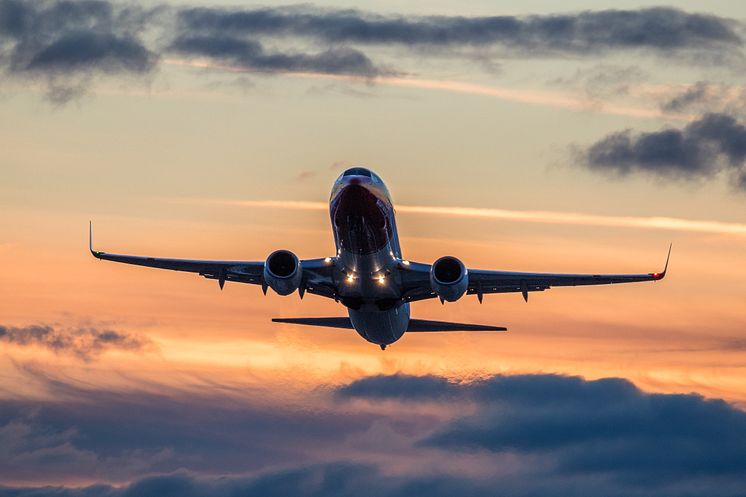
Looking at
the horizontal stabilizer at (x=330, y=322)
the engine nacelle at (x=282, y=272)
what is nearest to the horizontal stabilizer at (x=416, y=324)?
the horizontal stabilizer at (x=330, y=322)

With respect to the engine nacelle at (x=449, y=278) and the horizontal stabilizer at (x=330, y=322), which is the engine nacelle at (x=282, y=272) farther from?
the horizontal stabilizer at (x=330, y=322)

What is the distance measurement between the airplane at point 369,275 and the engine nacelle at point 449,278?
0.05 metres

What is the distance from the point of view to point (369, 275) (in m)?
73.9

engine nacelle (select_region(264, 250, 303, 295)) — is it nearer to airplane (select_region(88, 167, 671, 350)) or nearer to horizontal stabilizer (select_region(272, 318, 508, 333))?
airplane (select_region(88, 167, 671, 350))

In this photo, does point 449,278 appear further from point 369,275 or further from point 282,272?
point 282,272

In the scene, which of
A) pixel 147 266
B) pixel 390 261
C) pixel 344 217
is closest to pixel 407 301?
pixel 390 261

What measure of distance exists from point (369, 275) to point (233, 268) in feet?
30.8

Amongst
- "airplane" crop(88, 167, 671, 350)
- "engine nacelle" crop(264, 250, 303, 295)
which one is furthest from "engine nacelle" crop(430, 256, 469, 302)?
"engine nacelle" crop(264, 250, 303, 295)

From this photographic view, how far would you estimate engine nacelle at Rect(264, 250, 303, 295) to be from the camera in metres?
72.1

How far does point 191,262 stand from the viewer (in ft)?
267

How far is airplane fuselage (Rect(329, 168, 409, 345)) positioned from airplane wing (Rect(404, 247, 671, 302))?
51.7 inches

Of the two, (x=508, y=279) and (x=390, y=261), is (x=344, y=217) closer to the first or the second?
(x=390, y=261)

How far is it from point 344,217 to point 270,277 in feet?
15.9

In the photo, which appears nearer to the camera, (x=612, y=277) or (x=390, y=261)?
(x=390, y=261)
